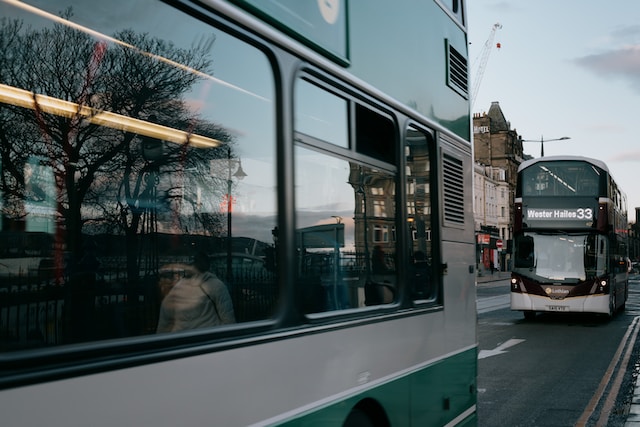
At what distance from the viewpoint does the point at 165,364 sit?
8.48ft

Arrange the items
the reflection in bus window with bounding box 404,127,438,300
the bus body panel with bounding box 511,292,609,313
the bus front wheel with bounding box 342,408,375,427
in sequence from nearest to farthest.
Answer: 1. the bus front wheel with bounding box 342,408,375,427
2. the reflection in bus window with bounding box 404,127,438,300
3. the bus body panel with bounding box 511,292,609,313

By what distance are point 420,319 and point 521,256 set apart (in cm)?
1731

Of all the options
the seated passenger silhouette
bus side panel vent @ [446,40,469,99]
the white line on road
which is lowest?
the white line on road

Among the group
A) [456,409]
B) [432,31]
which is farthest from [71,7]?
[456,409]

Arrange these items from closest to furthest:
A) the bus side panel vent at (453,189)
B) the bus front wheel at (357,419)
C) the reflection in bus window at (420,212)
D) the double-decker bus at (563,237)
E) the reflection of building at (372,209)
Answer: the bus front wheel at (357,419), the reflection of building at (372,209), the reflection in bus window at (420,212), the bus side panel vent at (453,189), the double-decker bus at (563,237)

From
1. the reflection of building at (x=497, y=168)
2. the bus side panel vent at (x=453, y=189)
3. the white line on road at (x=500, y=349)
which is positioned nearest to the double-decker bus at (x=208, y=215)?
the bus side panel vent at (x=453, y=189)

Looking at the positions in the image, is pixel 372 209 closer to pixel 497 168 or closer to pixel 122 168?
pixel 122 168

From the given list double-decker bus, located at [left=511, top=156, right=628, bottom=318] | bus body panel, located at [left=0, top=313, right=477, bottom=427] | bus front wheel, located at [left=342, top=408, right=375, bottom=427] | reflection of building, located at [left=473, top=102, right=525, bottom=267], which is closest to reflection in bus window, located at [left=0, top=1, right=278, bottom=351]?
bus body panel, located at [left=0, top=313, right=477, bottom=427]

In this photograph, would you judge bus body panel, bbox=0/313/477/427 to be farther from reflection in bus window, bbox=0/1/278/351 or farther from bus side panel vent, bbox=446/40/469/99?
bus side panel vent, bbox=446/40/469/99

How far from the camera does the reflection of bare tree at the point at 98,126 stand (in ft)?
7.33

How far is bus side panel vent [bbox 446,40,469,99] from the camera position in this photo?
19.9 feet

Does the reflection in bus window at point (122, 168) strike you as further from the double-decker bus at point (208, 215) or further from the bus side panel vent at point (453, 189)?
the bus side panel vent at point (453, 189)

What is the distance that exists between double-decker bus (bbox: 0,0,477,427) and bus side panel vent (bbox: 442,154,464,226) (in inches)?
32.0

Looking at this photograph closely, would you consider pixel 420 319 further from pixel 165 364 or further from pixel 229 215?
pixel 165 364
